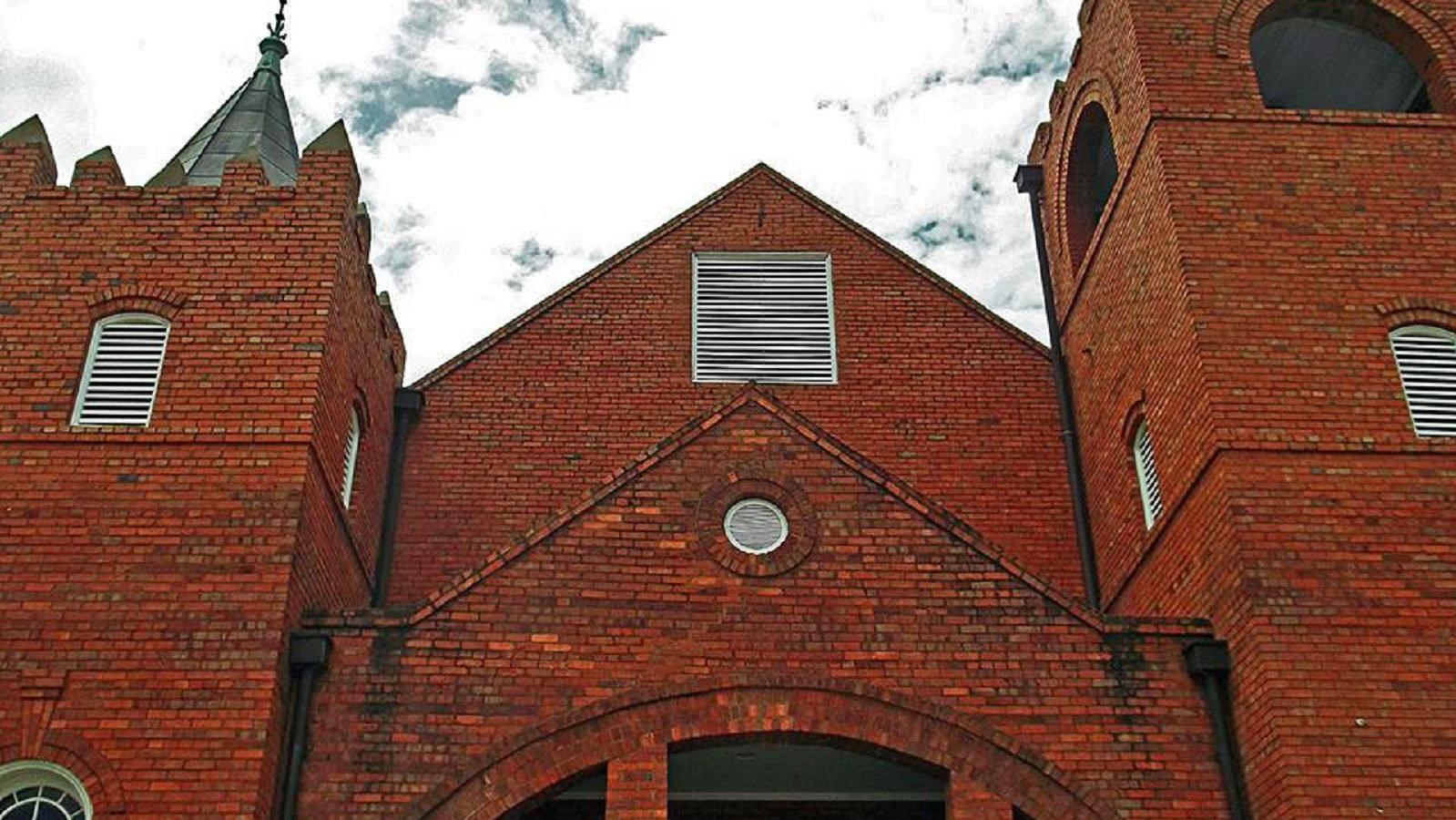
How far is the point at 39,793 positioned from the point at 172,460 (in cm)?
271

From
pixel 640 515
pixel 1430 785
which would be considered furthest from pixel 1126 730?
pixel 640 515

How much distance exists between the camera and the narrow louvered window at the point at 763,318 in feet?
57.1

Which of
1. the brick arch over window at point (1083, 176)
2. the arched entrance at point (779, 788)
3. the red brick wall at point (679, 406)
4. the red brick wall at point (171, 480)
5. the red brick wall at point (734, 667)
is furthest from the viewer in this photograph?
the brick arch over window at point (1083, 176)

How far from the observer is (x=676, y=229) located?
1852 cm

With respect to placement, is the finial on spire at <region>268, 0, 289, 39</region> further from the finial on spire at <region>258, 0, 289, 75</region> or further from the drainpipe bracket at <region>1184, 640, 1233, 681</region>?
the drainpipe bracket at <region>1184, 640, 1233, 681</region>

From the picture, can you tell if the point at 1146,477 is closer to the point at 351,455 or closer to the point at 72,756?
the point at 351,455

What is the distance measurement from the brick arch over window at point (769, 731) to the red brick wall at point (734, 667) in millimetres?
15

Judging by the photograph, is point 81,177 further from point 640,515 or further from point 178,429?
point 640,515

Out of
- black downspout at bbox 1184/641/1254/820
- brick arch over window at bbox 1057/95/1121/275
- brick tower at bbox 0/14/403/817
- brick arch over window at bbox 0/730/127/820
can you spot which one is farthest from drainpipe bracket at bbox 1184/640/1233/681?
brick arch over window at bbox 0/730/127/820

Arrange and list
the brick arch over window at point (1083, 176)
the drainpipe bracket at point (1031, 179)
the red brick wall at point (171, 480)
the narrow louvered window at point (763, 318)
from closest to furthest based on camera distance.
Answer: the red brick wall at point (171, 480) → the brick arch over window at point (1083, 176) → the narrow louvered window at point (763, 318) → the drainpipe bracket at point (1031, 179)

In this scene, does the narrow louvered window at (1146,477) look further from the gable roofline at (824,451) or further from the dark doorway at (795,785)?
the dark doorway at (795,785)

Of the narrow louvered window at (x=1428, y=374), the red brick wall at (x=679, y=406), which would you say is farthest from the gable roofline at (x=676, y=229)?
the narrow louvered window at (x=1428, y=374)

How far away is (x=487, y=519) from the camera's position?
15.9m

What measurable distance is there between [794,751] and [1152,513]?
4.19m
